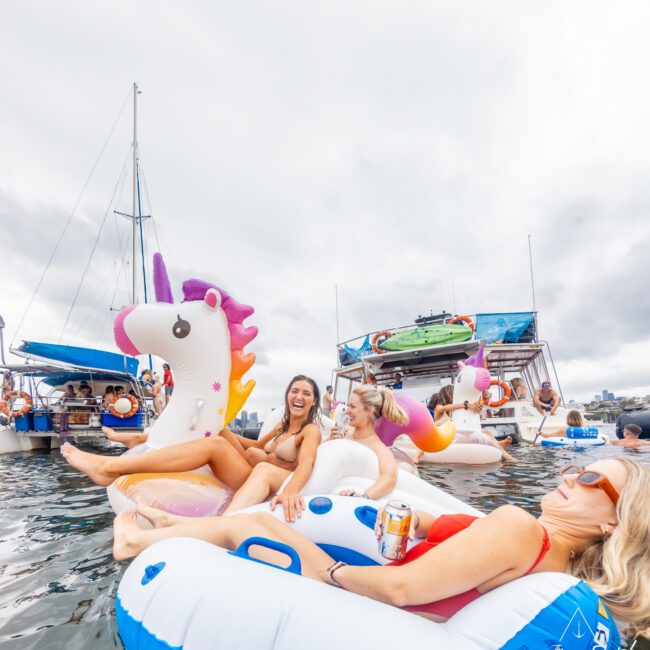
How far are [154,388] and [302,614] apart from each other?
10.7 m

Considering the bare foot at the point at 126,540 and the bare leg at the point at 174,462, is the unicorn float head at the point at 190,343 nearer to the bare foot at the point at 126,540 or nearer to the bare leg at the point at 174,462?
the bare leg at the point at 174,462

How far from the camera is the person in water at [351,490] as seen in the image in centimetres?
259

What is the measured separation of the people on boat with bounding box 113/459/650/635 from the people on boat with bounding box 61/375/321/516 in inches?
45.3

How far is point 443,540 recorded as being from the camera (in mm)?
1693

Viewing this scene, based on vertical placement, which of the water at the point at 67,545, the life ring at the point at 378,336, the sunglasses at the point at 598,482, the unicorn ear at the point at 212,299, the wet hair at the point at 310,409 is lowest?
the water at the point at 67,545

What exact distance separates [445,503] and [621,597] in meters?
1.66

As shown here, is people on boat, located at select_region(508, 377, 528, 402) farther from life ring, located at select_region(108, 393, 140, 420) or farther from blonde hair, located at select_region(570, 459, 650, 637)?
blonde hair, located at select_region(570, 459, 650, 637)

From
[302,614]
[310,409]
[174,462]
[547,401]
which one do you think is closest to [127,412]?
[174,462]

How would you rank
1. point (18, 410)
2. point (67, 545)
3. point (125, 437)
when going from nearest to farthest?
point (67, 545) → point (125, 437) → point (18, 410)

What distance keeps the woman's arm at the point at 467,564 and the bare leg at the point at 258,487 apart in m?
1.50

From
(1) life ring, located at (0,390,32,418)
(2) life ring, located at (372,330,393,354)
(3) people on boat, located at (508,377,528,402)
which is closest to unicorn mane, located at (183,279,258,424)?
(1) life ring, located at (0,390,32,418)

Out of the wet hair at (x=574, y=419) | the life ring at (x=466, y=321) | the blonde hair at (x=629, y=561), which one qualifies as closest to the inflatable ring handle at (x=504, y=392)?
the wet hair at (x=574, y=419)

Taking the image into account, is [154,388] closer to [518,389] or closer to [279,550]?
[279,550]

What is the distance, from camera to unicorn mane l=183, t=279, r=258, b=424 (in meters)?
3.85
